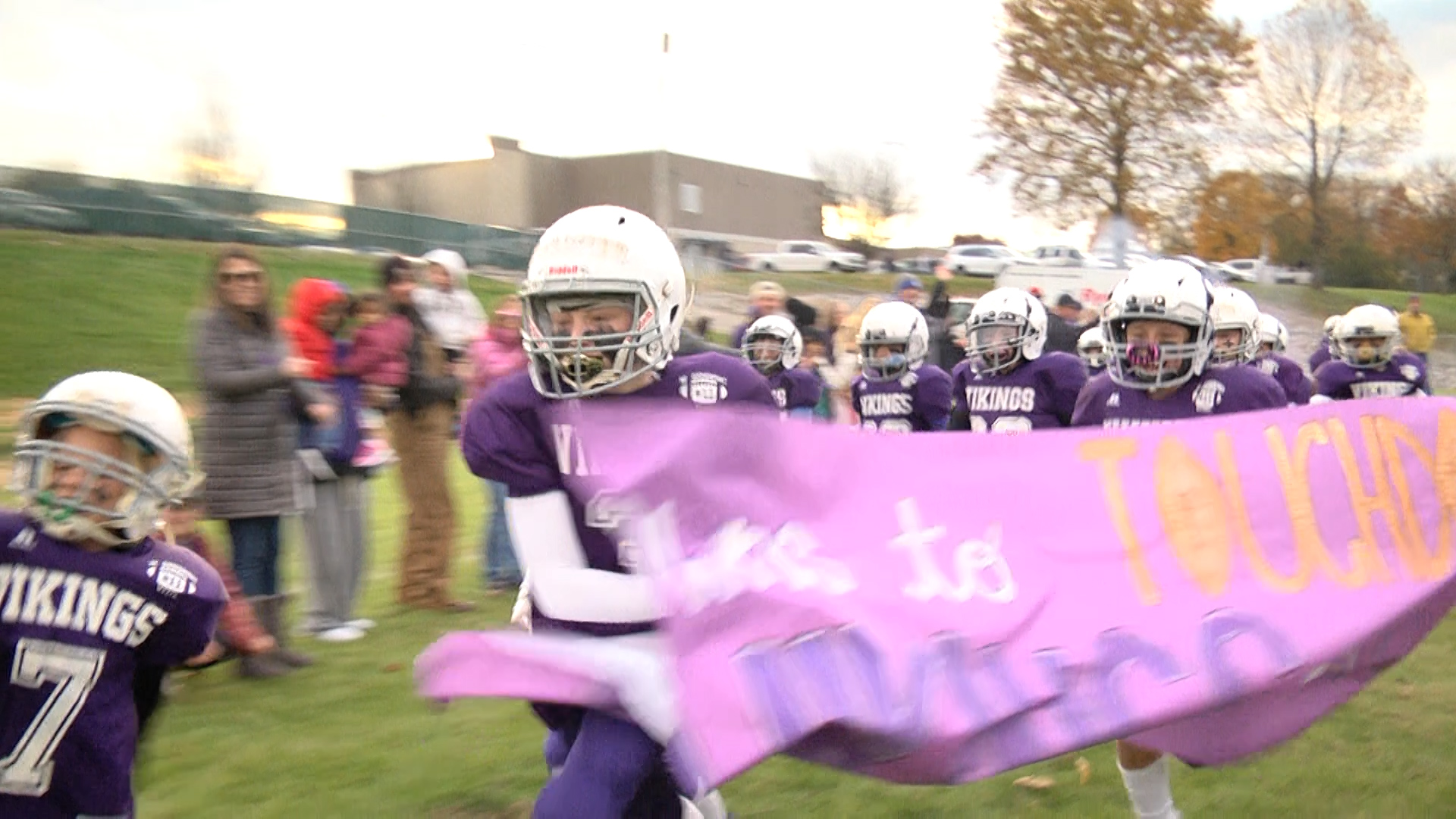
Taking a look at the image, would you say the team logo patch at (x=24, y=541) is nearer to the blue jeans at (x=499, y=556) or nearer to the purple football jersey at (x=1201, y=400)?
the purple football jersey at (x=1201, y=400)

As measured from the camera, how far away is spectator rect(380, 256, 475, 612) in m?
6.93

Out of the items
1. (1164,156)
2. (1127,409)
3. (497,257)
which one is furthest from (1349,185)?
(1127,409)

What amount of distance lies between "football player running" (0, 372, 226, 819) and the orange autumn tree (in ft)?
112

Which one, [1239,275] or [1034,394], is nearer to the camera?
[1034,394]

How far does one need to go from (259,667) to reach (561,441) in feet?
11.6

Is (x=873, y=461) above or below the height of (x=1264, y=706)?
above

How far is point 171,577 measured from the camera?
9.82 ft

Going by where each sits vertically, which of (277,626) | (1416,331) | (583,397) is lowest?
(277,626)

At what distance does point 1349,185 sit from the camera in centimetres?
4056

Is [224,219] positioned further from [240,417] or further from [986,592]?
[986,592]

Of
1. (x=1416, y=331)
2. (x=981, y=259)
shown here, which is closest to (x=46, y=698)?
(x=1416, y=331)

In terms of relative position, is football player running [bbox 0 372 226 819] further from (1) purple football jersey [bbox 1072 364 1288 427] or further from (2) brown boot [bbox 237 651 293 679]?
(1) purple football jersey [bbox 1072 364 1288 427]

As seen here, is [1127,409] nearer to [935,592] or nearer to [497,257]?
[935,592]

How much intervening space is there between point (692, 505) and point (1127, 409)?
8.18 ft
